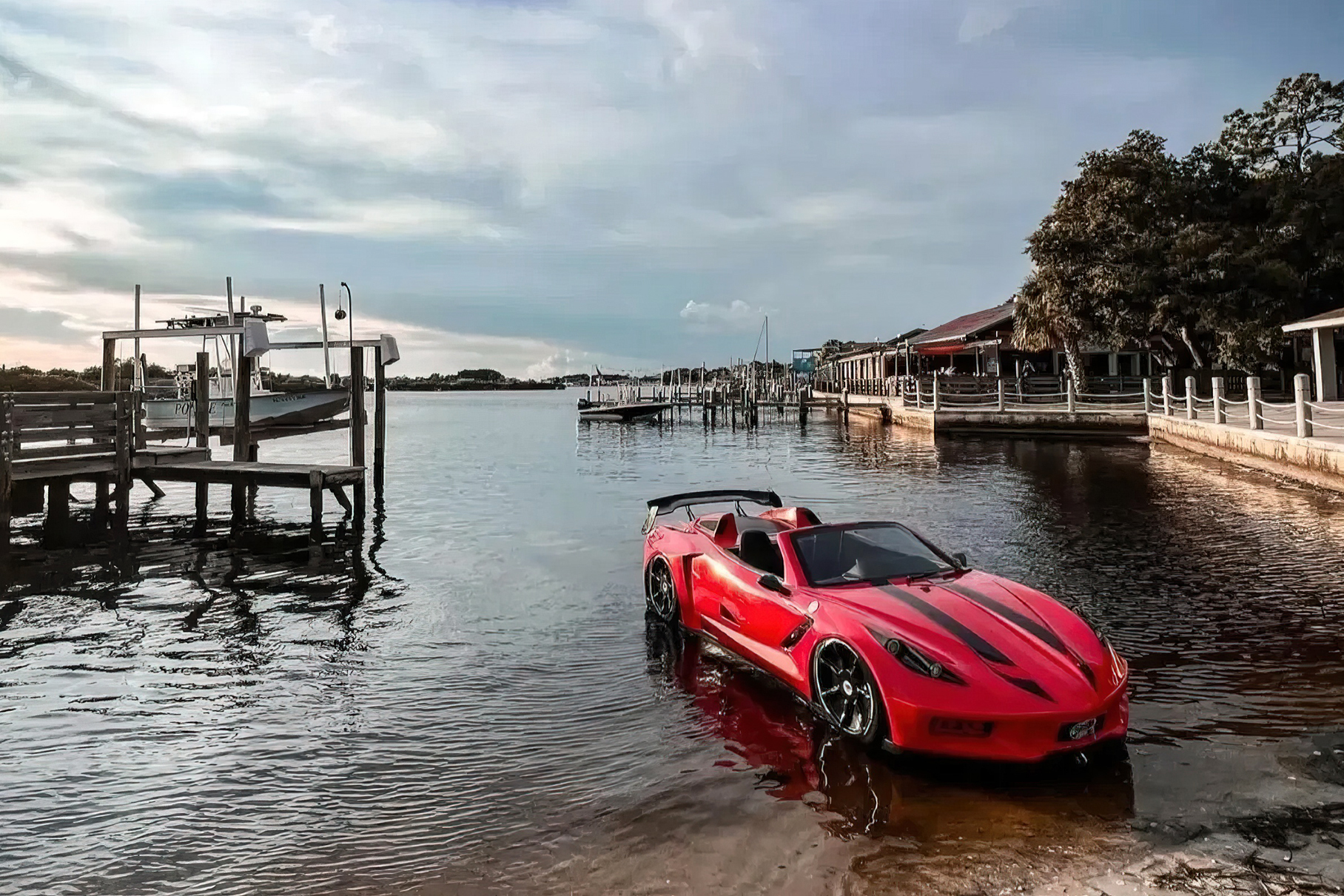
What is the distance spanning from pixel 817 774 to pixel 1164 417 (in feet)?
103

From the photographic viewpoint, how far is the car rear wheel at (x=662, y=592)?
8836 millimetres

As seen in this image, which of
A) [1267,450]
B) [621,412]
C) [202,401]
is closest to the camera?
[202,401]

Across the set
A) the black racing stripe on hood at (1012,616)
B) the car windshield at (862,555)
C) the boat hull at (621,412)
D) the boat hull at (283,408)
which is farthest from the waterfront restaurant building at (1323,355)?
the boat hull at (283,408)

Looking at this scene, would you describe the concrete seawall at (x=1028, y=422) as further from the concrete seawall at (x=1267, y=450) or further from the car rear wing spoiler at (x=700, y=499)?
the car rear wing spoiler at (x=700, y=499)

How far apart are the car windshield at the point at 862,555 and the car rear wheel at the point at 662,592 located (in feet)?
6.84

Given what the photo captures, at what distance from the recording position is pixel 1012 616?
5.78 m

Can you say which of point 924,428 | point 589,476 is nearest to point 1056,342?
point 924,428

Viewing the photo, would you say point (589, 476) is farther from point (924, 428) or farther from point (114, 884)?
point (114, 884)

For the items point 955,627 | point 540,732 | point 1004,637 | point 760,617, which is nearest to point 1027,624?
point 1004,637

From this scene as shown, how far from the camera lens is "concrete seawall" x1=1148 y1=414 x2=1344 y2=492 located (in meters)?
18.0

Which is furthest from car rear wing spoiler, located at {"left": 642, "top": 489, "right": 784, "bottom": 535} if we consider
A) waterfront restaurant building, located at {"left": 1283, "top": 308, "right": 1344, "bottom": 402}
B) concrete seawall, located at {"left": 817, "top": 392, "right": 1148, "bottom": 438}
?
concrete seawall, located at {"left": 817, "top": 392, "right": 1148, "bottom": 438}

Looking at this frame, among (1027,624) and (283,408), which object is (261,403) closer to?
(283,408)

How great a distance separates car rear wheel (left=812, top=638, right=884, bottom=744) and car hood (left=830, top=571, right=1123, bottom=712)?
303mm

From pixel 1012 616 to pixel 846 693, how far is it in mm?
1206
